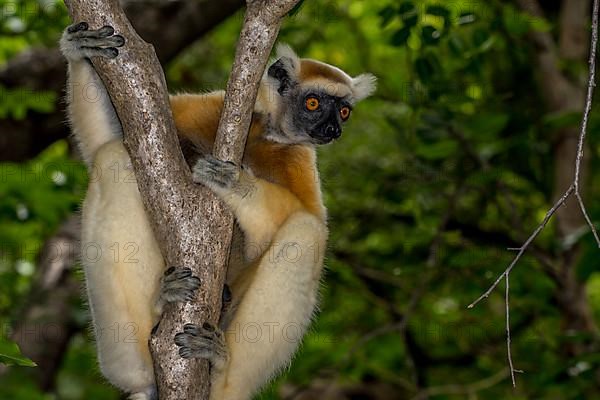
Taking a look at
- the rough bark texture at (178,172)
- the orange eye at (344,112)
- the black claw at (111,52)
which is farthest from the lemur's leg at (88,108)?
the orange eye at (344,112)

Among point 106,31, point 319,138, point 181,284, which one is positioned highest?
point 106,31

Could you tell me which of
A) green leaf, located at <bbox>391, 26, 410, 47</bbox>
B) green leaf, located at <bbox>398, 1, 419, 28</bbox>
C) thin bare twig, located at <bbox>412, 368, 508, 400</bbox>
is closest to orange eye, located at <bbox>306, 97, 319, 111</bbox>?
green leaf, located at <bbox>391, 26, 410, 47</bbox>

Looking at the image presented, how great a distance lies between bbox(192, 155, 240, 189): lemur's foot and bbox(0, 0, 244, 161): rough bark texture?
4628 millimetres

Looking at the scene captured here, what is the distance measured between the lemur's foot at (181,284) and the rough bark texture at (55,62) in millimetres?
5179

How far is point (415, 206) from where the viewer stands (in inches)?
302

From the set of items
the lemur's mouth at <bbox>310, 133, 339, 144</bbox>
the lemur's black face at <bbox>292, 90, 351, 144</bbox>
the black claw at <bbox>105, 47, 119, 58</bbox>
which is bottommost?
the lemur's mouth at <bbox>310, 133, 339, 144</bbox>

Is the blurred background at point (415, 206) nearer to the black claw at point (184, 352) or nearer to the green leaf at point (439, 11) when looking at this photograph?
the green leaf at point (439, 11)

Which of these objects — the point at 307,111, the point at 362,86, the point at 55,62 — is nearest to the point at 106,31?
the point at 307,111

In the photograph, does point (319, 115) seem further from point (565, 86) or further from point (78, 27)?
point (565, 86)

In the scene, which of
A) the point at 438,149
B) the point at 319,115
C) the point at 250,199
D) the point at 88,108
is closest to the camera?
the point at 250,199

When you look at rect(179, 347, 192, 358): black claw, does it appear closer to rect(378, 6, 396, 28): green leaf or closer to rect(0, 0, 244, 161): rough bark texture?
rect(378, 6, 396, 28): green leaf

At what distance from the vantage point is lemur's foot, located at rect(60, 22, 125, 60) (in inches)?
158

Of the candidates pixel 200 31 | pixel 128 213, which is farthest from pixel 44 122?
pixel 128 213

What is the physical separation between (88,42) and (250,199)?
1.29 metres
